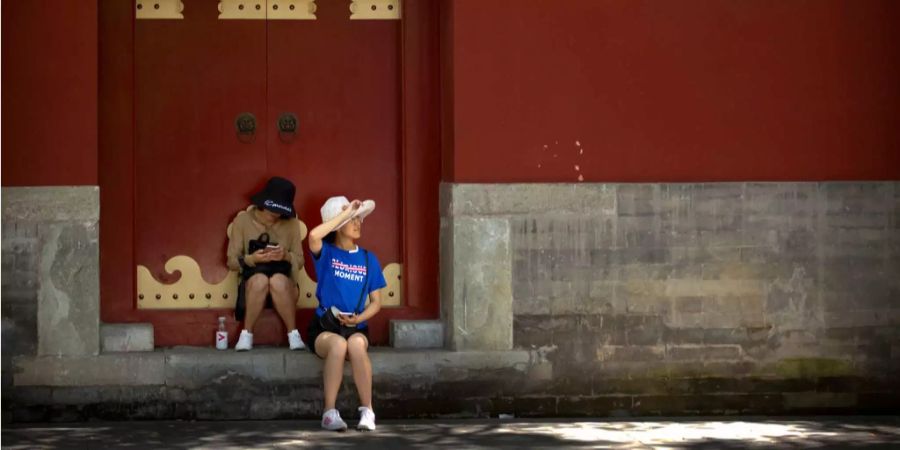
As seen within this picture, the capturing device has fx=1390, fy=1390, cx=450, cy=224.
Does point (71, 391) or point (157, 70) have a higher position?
point (157, 70)

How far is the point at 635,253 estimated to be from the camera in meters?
9.58

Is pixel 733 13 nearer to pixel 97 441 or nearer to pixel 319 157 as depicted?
pixel 319 157

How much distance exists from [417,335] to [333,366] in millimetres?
1053

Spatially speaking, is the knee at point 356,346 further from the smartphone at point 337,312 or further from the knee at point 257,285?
the knee at point 257,285

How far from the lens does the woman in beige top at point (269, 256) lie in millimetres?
9484

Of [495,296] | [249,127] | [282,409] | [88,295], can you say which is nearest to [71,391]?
[88,295]

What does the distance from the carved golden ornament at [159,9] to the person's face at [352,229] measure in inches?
81.1

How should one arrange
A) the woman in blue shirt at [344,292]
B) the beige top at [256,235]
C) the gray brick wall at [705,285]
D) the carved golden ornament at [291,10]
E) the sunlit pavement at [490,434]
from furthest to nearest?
the carved golden ornament at [291,10], the beige top at [256,235], the gray brick wall at [705,285], the woman in blue shirt at [344,292], the sunlit pavement at [490,434]

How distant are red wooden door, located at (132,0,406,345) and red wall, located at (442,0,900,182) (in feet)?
2.00

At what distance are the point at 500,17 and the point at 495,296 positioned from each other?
1899mm

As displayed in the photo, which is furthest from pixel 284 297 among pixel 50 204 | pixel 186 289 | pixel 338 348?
pixel 50 204

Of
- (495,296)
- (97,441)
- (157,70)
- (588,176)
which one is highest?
(157,70)

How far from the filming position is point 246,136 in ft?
32.2

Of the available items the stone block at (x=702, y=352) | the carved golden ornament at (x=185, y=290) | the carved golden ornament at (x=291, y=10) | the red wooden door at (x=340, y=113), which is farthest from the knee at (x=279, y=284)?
the stone block at (x=702, y=352)
